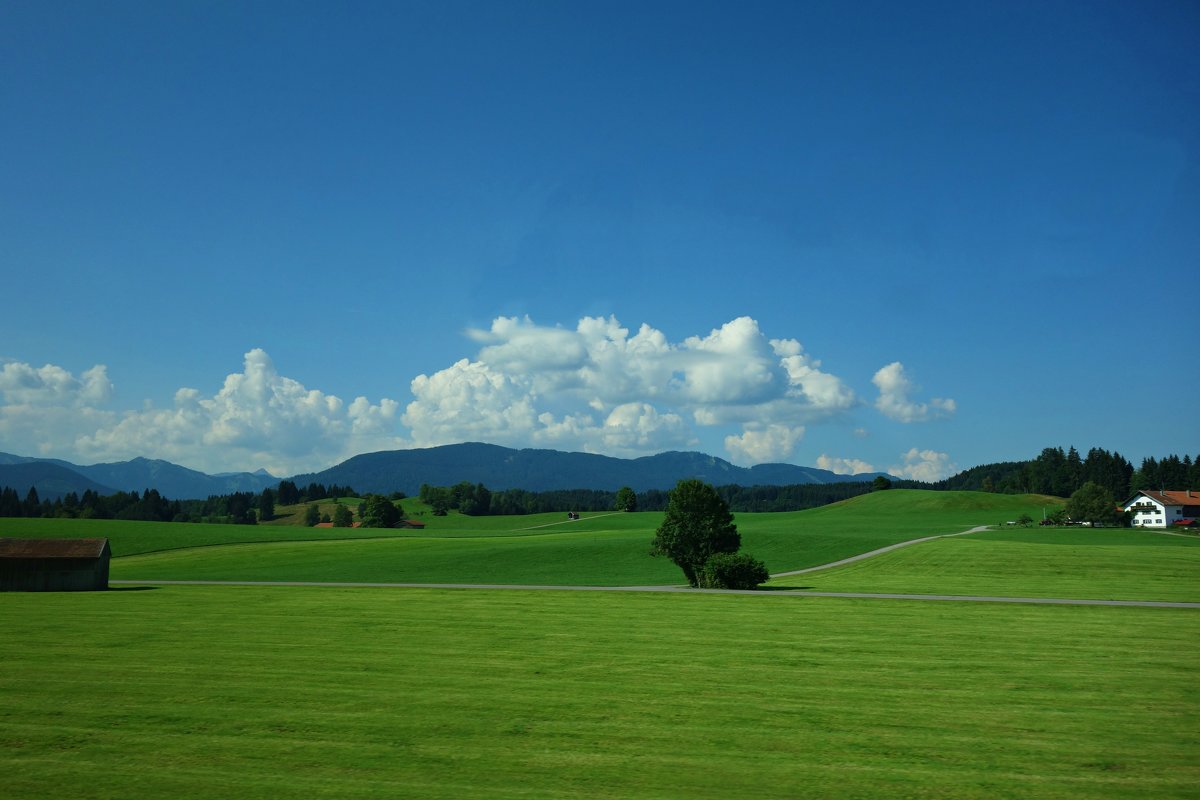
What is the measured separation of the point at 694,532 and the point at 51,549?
40610 millimetres

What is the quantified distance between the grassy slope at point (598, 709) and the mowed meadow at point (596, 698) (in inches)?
2.8

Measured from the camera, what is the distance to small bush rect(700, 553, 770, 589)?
45.1 meters

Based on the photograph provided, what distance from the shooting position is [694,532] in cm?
4947

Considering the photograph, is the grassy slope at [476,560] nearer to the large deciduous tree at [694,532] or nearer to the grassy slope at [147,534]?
the grassy slope at [147,534]

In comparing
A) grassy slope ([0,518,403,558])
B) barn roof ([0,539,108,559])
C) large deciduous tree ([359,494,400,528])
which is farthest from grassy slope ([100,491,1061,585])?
large deciduous tree ([359,494,400,528])

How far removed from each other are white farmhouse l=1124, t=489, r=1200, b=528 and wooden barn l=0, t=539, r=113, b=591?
488ft

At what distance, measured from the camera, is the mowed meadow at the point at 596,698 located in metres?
11.1

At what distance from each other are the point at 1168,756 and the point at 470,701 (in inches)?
480

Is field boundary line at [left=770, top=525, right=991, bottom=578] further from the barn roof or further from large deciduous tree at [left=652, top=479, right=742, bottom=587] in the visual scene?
the barn roof

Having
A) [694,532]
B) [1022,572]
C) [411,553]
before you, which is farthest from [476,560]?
[1022,572]

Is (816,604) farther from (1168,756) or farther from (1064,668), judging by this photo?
(1168,756)

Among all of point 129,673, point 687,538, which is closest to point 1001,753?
point 129,673

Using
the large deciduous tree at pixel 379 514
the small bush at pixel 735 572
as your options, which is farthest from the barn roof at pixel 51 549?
the large deciduous tree at pixel 379 514

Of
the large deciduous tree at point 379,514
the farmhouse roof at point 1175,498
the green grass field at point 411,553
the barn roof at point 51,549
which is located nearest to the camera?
the barn roof at point 51,549
